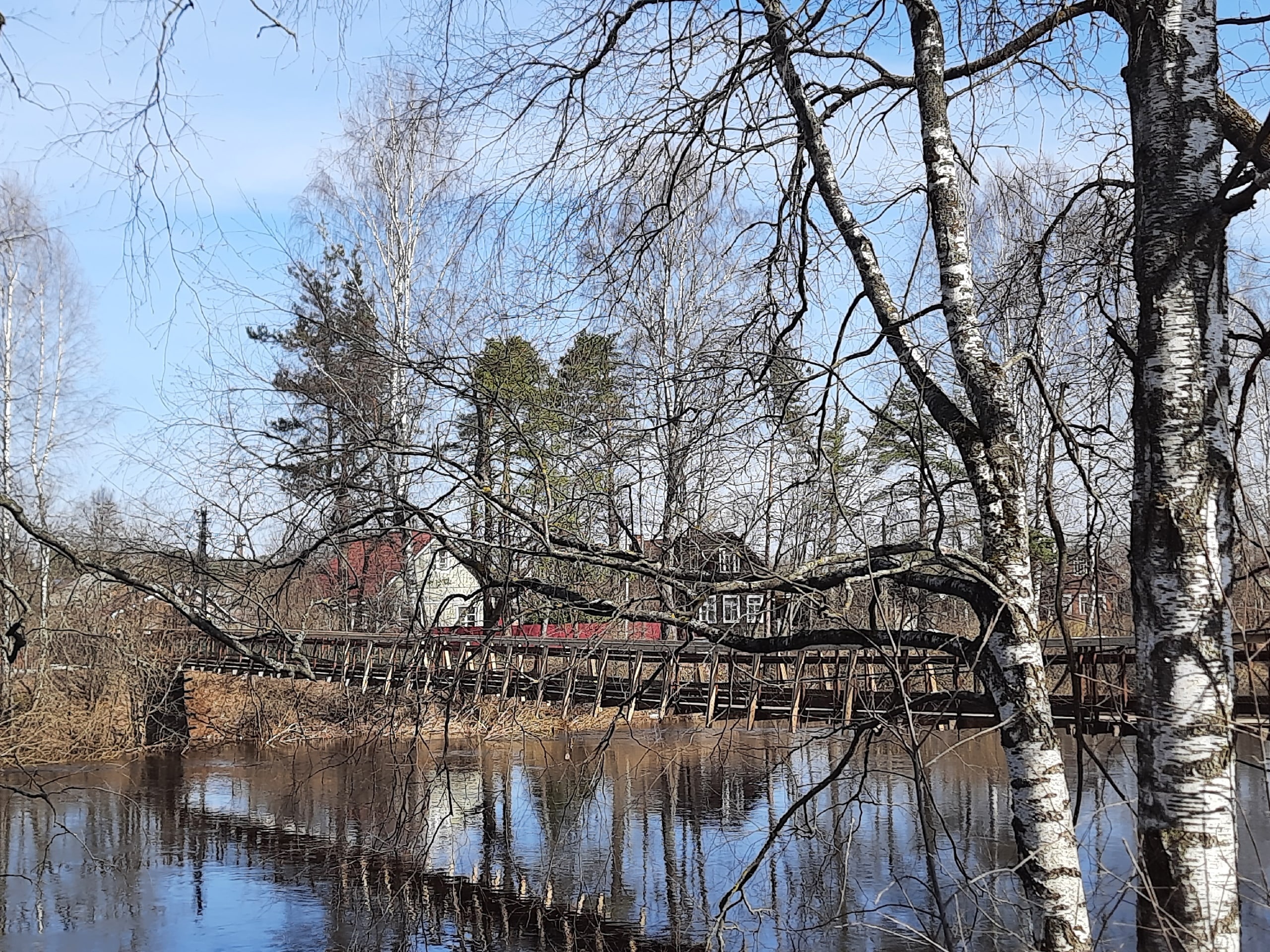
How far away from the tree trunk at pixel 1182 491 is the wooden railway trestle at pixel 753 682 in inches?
8.0

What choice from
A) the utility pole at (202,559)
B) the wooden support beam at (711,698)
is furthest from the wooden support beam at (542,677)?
the utility pole at (202,559)

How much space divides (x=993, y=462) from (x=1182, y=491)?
74 cm

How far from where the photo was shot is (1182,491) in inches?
117

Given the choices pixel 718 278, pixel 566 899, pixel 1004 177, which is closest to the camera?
pixel 1004 177

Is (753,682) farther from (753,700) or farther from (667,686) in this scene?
(667,686)

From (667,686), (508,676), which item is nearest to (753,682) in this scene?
(667,686)

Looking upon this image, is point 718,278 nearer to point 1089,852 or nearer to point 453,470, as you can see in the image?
point 1089,852

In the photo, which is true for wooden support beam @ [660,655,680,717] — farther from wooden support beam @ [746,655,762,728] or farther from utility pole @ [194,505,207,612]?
utility pole @ [194,505,207,612]

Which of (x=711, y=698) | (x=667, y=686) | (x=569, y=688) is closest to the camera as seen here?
(x=667, y=686)

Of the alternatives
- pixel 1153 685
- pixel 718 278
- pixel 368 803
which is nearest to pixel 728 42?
pixel 1153 685

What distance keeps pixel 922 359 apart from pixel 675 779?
1166 cm

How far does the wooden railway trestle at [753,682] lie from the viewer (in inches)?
158

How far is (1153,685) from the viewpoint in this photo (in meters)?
2.94

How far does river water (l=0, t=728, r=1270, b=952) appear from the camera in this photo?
26.0 feet
